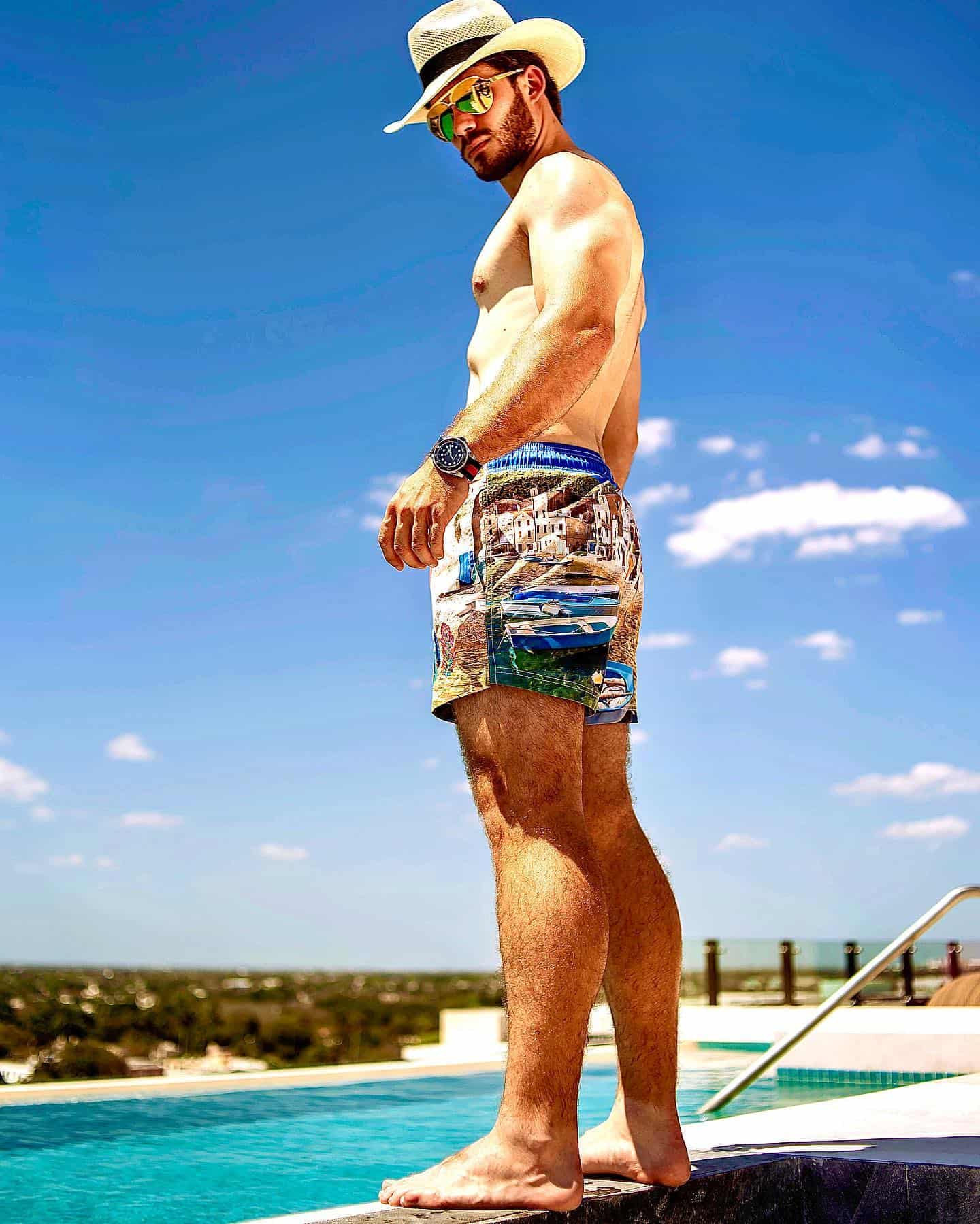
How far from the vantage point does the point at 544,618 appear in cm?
182

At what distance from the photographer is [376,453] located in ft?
176

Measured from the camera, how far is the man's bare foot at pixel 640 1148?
1.84m

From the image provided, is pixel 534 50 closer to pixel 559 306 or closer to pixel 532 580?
pixel 559 306

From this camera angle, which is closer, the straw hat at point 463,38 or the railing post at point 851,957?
the straw hat at point 463,38

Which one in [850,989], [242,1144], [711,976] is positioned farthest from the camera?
[711,976]

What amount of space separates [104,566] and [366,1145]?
6036 cm

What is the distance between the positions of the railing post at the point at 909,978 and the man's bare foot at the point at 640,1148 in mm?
10105

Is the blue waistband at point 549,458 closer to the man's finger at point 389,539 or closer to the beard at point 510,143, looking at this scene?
the man's finger at point 389,539

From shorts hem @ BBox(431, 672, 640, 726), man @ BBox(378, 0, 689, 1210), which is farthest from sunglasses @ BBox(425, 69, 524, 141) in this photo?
shorts hem @ BBox(431, 672, 640, 726)

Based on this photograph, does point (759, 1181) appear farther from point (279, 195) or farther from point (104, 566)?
point (104, 566)

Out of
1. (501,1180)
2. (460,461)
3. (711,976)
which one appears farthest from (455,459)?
(711,976)

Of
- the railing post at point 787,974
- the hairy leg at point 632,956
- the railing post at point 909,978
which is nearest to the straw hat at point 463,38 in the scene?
the hairy leg at point 632,956

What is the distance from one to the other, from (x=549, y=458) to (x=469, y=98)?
0.72 metres

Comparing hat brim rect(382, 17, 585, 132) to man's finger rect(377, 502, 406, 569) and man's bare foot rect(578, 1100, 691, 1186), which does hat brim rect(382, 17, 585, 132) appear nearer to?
man's finger rect(377, 502, 406, 569)
